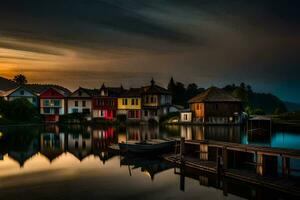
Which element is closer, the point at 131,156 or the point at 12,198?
the point at 12,198

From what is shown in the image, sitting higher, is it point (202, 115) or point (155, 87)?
point (155, 87)

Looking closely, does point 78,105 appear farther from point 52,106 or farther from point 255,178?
point 255,178

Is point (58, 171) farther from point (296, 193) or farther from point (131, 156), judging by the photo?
point (296, 193)

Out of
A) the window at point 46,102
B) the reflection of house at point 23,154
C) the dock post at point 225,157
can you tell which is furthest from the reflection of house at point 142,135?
the window at point 46,102

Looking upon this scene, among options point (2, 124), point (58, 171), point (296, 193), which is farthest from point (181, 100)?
point (296, 193)

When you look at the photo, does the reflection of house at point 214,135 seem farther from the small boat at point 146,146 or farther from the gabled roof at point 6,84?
the gabled roof at point 6,84

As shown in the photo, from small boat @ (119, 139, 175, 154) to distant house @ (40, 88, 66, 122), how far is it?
70.3 metres

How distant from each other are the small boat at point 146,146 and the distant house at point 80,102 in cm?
6759

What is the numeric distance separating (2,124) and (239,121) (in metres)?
59.0

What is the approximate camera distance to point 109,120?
9881 centimetres

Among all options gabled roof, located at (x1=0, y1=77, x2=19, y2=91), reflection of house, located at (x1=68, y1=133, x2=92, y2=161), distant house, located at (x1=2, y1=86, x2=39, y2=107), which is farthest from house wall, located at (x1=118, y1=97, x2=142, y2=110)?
gabled roof, located at (x1=0, y1=77, x2=19, y2=91)

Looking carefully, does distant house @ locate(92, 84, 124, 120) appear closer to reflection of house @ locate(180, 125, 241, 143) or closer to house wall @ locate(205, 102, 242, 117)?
house wall @ locate(205, 102, 242, 117)

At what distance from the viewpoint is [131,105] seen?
101812 millimetres

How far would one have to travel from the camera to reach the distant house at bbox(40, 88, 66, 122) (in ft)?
343
